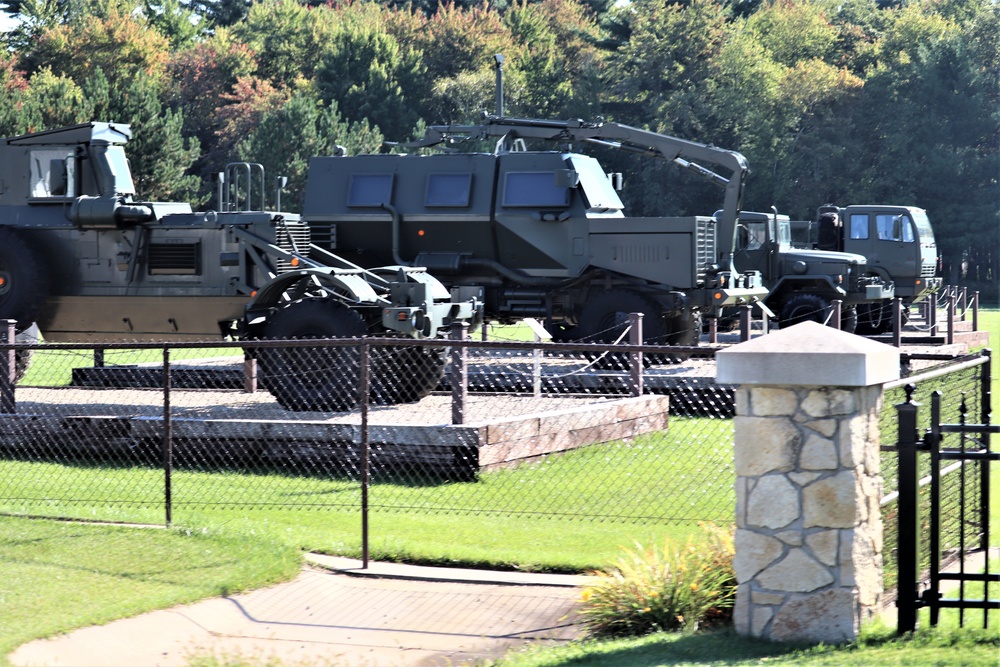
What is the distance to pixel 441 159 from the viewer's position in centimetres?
1830

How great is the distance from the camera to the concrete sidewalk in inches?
250

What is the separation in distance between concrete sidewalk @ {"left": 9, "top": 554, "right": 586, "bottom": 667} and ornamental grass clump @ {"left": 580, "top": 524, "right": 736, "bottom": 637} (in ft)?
0.65

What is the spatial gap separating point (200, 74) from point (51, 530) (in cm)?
4991

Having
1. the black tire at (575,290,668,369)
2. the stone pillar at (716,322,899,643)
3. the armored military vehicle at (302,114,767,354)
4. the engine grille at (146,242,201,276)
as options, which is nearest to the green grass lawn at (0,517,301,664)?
the stone pillar at (716,322,899,643)

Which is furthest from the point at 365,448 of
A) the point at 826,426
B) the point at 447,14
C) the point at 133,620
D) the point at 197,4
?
the point at 197,4

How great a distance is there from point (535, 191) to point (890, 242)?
11436mm

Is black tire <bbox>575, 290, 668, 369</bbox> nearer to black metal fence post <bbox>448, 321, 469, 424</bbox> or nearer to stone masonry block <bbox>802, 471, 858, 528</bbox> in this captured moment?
black metal fence post <bbox>448, 321, 469, 424</bbox>

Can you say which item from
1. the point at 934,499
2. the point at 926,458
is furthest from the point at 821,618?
the point at 926,458

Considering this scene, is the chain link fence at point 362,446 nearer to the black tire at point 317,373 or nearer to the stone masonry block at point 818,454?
the black tire at point 317,373

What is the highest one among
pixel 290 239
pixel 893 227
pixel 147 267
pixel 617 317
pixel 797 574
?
pixel 893 227

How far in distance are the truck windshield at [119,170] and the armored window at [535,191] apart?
4.90 metres

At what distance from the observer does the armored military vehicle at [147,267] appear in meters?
13.8

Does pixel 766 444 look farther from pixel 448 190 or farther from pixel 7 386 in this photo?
pixel 448 190

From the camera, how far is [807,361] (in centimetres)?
607
